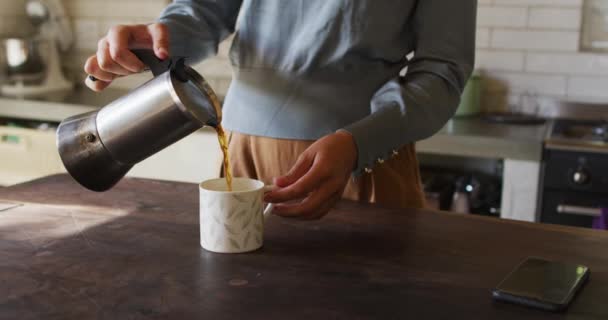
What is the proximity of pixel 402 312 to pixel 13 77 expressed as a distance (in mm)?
2418

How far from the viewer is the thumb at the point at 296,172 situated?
3.24 ft

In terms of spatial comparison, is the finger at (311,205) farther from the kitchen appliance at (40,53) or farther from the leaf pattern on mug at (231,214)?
the kitchen appliance at (40,53)

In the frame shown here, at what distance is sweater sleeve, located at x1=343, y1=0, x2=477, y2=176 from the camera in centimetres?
113

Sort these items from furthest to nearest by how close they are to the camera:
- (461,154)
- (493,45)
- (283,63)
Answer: (493,45), (461,154), (283,63)

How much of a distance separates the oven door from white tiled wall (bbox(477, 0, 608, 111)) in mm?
598

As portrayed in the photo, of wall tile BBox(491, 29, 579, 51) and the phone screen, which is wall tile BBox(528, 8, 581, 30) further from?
the phone screen

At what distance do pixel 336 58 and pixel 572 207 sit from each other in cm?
105

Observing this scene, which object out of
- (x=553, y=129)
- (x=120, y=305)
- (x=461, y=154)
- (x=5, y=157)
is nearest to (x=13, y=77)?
(x=5, y=157)

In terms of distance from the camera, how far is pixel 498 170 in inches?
92.4

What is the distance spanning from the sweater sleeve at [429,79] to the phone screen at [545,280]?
30 cm

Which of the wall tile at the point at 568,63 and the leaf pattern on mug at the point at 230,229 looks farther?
the wall tile at the point at 568,63

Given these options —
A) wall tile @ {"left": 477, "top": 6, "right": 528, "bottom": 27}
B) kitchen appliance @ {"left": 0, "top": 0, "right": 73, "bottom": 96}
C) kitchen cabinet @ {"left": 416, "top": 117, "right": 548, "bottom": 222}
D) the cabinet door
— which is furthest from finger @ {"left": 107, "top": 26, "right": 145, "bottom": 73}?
kitchen appliance @ {"left": 0, "top": 0, "right": 73, "bottom": 96}

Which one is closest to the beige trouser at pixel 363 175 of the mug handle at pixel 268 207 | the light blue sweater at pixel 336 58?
the light blue sweater at pixel 336 58

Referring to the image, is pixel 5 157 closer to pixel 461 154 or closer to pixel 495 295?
pixel 461 154
